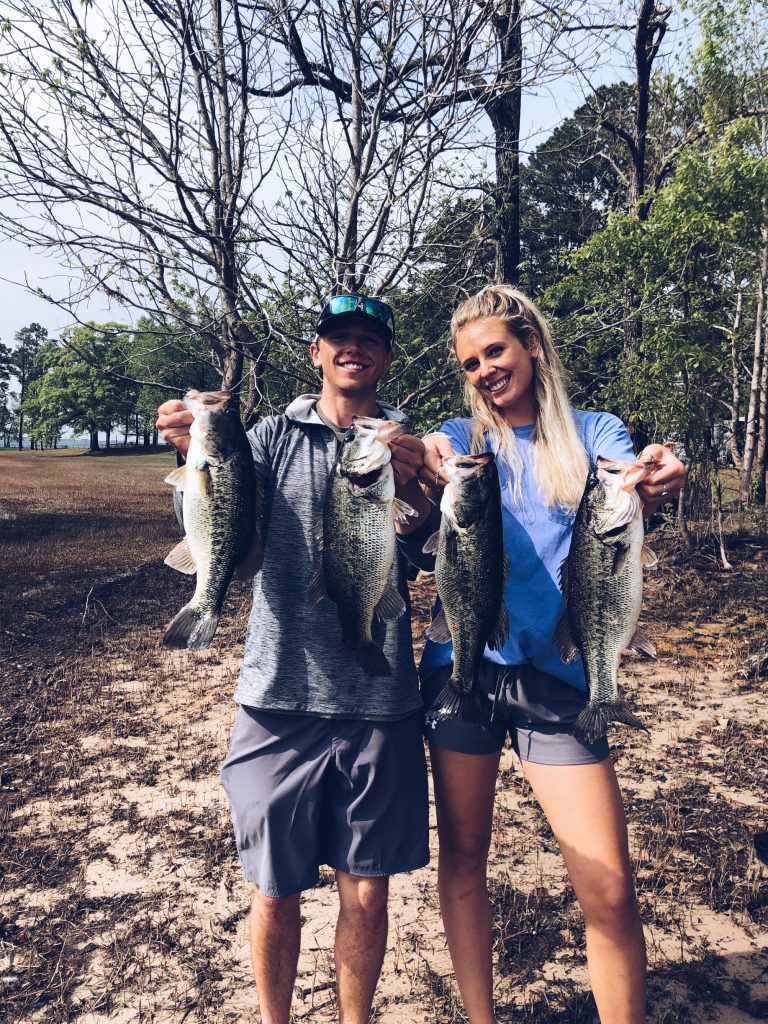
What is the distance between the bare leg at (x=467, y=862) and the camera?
267 centimetres

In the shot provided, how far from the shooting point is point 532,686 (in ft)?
8.65

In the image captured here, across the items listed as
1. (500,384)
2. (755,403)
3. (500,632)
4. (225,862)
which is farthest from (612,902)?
(755,403)

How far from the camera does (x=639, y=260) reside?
10.8 meters

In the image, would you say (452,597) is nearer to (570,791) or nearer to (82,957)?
(570,791)

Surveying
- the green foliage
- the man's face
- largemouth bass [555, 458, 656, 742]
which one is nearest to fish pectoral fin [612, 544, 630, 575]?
largemouth bass [555, 458, 656, 742]

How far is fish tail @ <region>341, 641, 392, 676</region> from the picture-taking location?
2.45 meters

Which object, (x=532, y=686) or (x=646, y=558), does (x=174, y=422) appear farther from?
(x=646, y=558)

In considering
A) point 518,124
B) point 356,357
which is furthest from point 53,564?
point 356,357

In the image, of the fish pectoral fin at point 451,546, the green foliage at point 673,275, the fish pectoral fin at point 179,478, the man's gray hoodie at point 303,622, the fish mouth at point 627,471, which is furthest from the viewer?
the green foliage at point 673,275

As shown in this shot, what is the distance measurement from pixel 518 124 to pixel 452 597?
404 inches

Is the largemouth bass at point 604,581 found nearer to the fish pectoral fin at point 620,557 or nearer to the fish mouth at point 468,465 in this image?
the fish pectoral fin at point 620,557

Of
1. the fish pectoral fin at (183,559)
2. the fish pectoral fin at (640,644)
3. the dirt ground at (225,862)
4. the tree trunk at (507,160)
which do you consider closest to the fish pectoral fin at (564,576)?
the fish pectoral fin at (640,644)

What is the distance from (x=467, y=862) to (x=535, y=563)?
4.25 ft

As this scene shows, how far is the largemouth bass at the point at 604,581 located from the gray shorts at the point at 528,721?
12 centimetres
